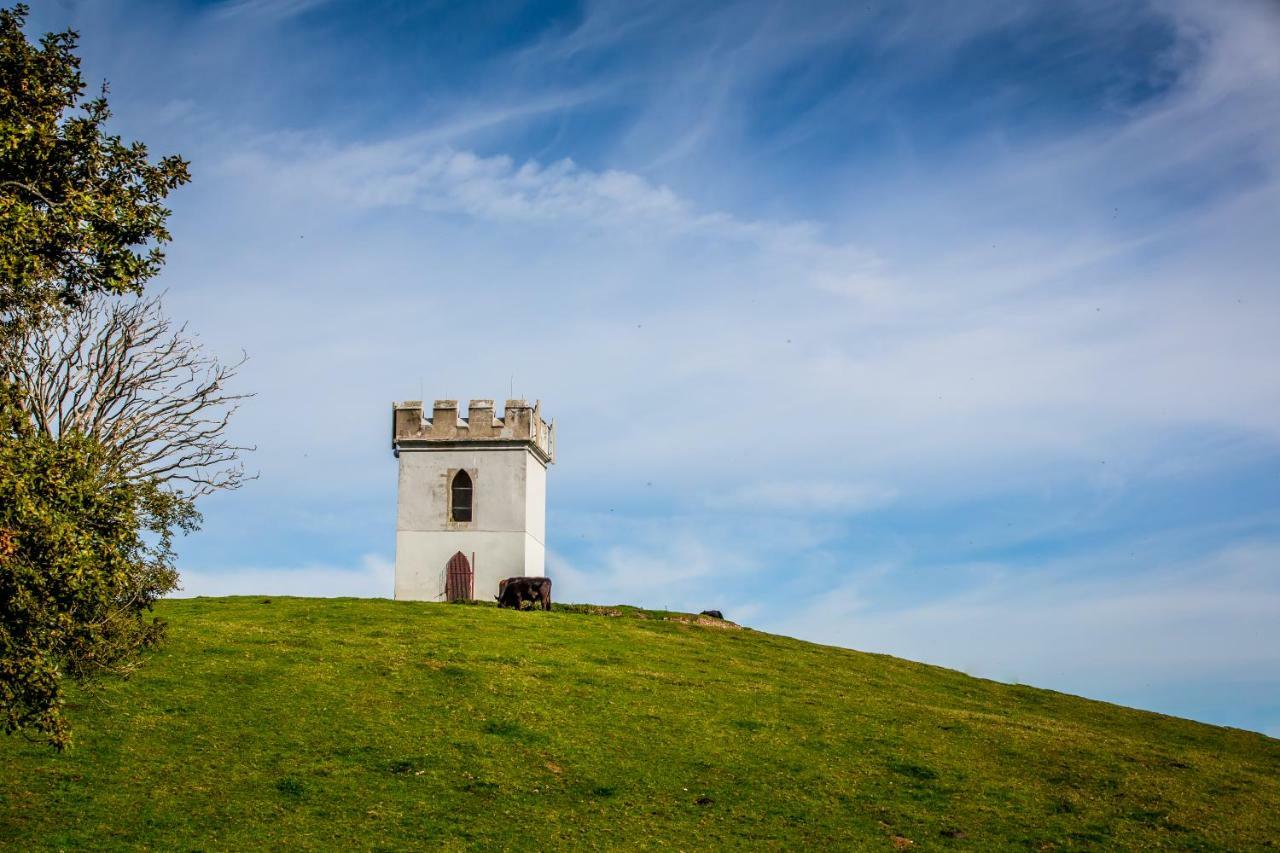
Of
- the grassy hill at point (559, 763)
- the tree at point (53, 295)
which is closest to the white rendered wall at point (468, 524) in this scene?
the grassy hill at point (559, 763)

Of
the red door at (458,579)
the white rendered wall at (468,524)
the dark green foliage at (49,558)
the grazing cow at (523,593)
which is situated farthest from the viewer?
the white rendered wall at (468,524)

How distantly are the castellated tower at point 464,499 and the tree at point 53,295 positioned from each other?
40092 millimetres

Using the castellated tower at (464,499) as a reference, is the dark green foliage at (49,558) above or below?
below

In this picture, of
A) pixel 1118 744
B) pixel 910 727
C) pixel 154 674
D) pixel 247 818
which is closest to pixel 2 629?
pixel 247 818

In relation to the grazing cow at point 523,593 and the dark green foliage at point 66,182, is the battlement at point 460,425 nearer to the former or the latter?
the grazing cow at point 523,593

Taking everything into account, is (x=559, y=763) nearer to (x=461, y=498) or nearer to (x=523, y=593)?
(x=523, y=593)

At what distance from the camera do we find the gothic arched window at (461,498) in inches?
2525

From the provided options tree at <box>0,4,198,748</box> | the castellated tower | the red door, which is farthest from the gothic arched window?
tree at <box>0,4,198,748</box>

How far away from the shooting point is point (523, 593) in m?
57.6

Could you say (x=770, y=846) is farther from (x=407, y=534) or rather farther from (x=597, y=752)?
(x=407, y=534)

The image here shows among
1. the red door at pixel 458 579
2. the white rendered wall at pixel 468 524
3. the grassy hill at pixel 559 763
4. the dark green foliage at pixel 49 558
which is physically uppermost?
the white rendered wall at pixel 468 524

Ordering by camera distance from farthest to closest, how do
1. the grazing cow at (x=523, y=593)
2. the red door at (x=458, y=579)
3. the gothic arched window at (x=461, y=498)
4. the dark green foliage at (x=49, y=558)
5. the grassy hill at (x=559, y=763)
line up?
the gothic arched window at (x=461, y=498)
the red door at (x=458, y=579)
the grazing cow at (x=523, y=593)
the grassy hill at (x=559, y=763)
the dark green foliage at (x=49, y=558)

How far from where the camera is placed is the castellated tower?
208ft

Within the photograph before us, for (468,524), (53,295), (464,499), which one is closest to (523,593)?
(468,524)
